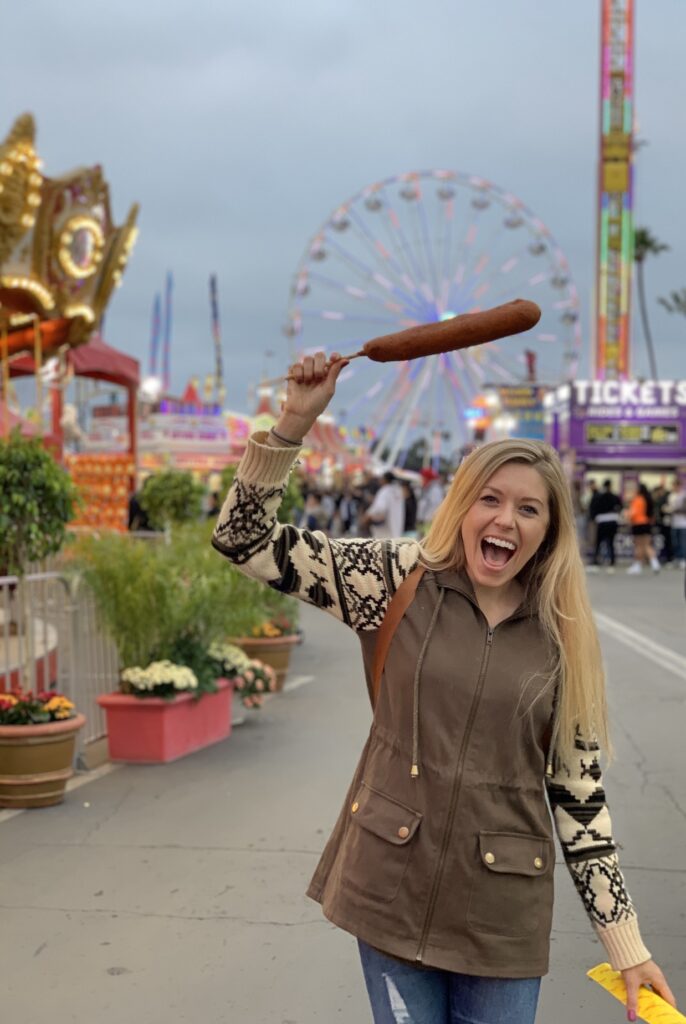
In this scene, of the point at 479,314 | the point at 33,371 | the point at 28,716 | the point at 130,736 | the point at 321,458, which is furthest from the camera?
the point at 321,458

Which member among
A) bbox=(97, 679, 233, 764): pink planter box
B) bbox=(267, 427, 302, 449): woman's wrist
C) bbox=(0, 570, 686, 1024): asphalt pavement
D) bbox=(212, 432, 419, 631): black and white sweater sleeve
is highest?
bbox=(267, 427, 302, 449): woman's wrist

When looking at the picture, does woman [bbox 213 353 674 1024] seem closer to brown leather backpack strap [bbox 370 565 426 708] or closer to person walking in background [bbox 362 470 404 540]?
brown leather backpack strap [bbox 370 565 426 708]

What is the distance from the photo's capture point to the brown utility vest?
221 centimetres

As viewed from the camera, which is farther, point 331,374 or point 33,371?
point 33,371

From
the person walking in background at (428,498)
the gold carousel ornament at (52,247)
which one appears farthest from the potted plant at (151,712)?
the person walking in background at (428,498)

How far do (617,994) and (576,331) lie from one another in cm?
3622

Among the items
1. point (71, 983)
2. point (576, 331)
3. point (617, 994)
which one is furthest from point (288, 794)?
point (576, 331)

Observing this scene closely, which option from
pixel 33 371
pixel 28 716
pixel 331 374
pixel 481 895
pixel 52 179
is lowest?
pixel 28 716

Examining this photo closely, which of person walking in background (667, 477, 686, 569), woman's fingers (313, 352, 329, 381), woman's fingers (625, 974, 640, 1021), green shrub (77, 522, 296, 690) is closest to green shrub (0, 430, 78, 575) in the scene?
green shrub (77, 522, 296, 690)

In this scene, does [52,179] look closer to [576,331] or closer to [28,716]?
[28,716]

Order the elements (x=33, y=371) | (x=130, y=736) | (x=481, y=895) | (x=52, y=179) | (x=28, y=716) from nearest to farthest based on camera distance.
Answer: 1. (x=481, y=895)
2. (x=28, y=716)
3. (x=130, y=736)
4. (x=52, y=179)
5. (x=33, y=371)

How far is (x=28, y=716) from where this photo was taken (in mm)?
6367

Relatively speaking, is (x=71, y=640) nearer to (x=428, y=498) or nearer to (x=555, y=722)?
(x=555, y=722)

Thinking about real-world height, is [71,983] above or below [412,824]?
below
